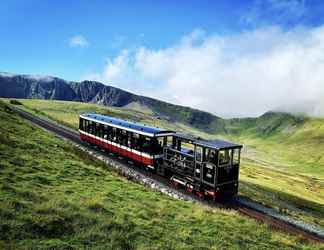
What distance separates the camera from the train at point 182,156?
27641 millimetres

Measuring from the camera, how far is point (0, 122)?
1406 inches

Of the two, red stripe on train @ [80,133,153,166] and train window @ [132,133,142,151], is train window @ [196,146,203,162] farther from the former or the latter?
train window @ [132,133,142,151]

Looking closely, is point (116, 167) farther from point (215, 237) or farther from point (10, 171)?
point (215, 237)

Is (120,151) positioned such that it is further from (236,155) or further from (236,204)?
(236,204)

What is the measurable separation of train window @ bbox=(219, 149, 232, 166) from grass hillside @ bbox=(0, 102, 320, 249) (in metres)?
5.92

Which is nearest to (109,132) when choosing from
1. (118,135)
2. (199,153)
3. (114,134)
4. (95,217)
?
(114,134)

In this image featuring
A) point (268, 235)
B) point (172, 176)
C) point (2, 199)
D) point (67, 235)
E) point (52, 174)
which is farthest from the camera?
point (172, 176)

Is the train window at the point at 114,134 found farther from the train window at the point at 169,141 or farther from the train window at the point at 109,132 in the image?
the train window at the point at 169,141

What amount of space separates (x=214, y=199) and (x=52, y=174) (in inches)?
533

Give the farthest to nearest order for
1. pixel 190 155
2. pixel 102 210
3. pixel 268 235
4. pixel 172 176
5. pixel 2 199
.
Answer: pixel 172 176, pixel 190 155, pixel 268 235, pixel 102 210, pixel 2 199

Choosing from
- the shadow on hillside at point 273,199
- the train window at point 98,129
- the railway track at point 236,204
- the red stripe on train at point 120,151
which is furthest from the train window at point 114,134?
the shadow on hillside at point 273,199

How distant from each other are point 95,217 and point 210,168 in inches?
573

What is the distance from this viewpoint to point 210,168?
27.7m

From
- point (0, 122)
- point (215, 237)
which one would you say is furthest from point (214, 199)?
point (0, 122)
